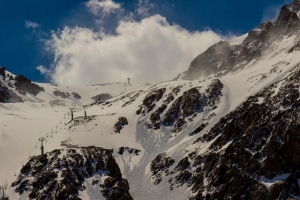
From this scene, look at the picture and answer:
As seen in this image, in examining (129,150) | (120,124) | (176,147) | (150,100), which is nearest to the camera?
(176,147)

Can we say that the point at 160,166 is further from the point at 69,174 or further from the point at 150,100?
→ the point at 150,100

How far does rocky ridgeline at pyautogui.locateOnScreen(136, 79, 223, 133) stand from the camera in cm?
9906

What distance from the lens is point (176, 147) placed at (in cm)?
8456

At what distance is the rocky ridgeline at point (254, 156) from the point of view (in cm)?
5644

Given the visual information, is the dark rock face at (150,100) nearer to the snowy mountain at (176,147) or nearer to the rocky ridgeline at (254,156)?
the snowy mountain at (176,147)

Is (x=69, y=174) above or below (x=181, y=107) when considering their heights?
below

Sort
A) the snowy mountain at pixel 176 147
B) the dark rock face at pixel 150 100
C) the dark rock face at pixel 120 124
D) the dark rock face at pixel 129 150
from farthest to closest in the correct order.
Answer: the dark rock face at pixel 150 100 < the dark rock face at pixel 120 124 < the dark rock face at pixel 129 150 < the snowy mountain at pixel 176 147

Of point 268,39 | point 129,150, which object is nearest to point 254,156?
point 129,150

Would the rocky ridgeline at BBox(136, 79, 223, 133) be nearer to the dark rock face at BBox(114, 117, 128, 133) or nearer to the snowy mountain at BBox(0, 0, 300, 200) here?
the snowy mountain at BBox(0, 0, 300, 200)

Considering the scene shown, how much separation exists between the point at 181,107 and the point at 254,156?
44785 millimetres

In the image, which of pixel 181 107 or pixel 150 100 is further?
pixel 150 100

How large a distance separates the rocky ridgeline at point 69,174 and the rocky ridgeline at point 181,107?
911 inches

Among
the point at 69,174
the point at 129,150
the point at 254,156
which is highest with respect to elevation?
the point at 129,150

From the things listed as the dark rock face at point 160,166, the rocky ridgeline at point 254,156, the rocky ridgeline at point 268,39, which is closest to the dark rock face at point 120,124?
the dark rock face at point 160,166
